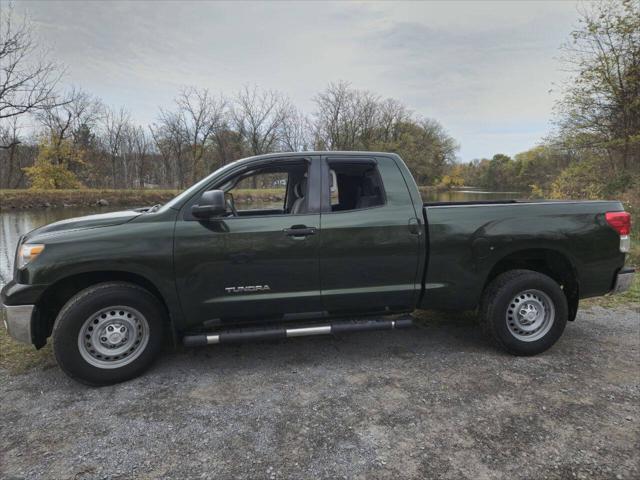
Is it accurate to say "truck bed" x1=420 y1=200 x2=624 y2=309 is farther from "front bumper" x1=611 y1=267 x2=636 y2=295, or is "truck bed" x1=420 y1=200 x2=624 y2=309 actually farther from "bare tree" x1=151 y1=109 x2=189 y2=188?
"bare tree" x1=151 y1=109 x2=189 y2=188

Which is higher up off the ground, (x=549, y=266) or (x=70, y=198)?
(x=70, y=198)

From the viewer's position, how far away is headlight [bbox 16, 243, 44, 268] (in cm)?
307

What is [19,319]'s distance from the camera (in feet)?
10.0

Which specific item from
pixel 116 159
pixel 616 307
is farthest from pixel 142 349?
pixel 116 159

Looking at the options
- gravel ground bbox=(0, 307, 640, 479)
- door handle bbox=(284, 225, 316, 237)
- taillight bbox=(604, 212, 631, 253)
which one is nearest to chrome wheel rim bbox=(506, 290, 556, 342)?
gravel ground bbox=(0, 307, 640, 479)

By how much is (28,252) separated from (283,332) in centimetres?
218

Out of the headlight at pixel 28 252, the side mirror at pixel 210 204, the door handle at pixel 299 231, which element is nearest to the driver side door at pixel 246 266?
the door handle at pixel 299 231

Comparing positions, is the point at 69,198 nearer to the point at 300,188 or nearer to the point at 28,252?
the point at 28,252

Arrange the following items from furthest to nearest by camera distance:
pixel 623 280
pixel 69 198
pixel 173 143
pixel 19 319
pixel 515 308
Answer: pixel 173 143
pixel 69 198
pixel 623 280
pixel 515 308
pixel 19 319

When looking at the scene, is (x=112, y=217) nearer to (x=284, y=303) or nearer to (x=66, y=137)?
(x=284, y=303)

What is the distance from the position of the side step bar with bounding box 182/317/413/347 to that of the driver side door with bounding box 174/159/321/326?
13cm

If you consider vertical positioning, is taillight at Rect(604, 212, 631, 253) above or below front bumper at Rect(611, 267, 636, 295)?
above

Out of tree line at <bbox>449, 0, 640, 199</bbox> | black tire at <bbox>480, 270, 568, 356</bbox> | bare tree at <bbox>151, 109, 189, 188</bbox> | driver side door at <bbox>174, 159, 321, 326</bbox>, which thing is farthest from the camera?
bare tree at <bbox>151, 109, 189, 188</bbox>

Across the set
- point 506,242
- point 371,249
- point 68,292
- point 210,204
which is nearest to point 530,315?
point 506,242
